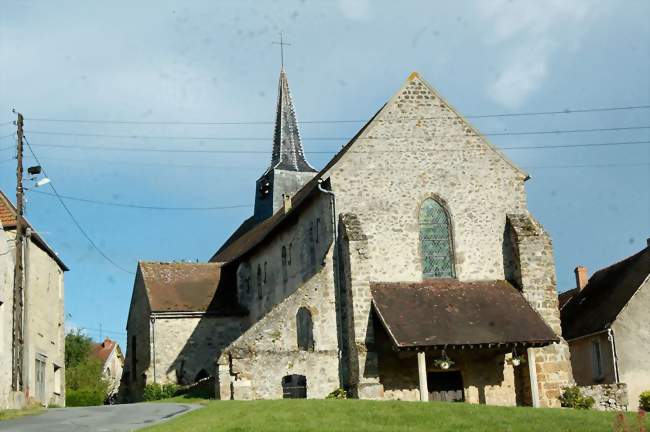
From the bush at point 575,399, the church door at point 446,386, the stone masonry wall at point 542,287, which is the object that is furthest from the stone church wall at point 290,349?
the bush at point 575,399

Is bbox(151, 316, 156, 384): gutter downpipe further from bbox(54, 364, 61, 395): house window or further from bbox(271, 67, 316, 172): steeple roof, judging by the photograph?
bbox(271, 67, 316, 172): steeple roof

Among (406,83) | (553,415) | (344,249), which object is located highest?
(406,83)

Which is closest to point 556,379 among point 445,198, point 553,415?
point 445,198

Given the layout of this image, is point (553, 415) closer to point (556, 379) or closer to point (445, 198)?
point (556, 379)

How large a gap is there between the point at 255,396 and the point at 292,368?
1.48 m

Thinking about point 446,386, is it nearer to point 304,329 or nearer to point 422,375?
point 422,375

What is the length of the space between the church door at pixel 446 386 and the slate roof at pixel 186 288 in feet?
50.2

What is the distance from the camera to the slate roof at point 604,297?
114 ft

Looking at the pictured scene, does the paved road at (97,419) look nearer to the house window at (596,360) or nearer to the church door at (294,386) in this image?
the church door at (294,386)

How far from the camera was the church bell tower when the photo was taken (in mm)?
51781

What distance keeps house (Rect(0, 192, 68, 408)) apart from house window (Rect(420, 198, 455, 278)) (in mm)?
13747

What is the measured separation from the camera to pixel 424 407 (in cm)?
2197

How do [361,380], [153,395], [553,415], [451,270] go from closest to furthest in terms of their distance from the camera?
1. [553,415]
2. [361,380]
3. [451,270]
4. [153,395]

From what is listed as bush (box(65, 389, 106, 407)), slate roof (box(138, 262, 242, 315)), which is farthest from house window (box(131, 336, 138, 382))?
slate roof (box(138, 262, 242, 315))
